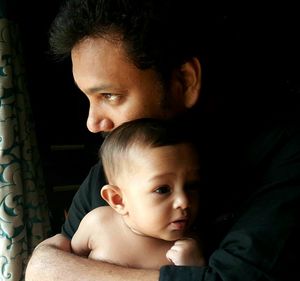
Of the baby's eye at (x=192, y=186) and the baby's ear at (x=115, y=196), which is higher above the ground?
the baby's eye at (x=192, y=186)

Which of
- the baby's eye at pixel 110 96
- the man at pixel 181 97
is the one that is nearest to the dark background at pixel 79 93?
the man at pixel 181 97

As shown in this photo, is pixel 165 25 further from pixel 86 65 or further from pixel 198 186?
pixel 198 186

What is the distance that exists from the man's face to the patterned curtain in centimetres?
73

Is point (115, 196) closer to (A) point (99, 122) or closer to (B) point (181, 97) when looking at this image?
(A) point (99, 122)

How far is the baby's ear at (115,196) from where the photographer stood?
1012mm

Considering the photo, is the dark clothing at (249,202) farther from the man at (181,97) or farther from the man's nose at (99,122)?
the man's nose at (99,122)

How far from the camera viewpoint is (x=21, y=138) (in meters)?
1.82

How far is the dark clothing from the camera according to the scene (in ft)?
2.46

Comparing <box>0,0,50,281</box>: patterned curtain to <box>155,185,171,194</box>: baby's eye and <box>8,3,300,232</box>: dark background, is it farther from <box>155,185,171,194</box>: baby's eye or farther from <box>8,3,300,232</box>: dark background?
<box>155,185,171,194</box>: baby's eye

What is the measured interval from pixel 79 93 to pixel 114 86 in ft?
4.73

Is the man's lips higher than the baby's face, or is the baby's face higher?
the baby's face

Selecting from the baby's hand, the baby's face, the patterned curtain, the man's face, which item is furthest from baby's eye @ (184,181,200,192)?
the patterned curtain

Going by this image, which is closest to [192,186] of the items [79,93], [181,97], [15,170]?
[181,97]

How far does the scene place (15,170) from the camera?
1738mm
